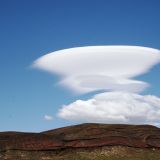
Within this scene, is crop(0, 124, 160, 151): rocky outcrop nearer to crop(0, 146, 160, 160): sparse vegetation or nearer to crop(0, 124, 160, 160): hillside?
crop(0, 124, 160, 160): hillside

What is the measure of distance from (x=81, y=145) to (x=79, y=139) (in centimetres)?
103

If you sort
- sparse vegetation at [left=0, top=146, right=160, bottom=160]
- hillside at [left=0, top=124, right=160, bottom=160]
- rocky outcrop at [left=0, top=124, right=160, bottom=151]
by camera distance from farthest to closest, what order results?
rocky outcrop at [left=0, top=124, right=160, bottom=151], hillside at [left=0, top=124, right=160, bottom=160], sparse vegetation at [left=0, top=146, right=160, bottom=160]

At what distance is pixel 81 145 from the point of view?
7012cm

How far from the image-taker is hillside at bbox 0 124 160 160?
68.2 meters

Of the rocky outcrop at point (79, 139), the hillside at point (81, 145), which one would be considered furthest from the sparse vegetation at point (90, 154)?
the rocky outcrop at point (79, 139)

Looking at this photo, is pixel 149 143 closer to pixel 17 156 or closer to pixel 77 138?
pixel 77 138

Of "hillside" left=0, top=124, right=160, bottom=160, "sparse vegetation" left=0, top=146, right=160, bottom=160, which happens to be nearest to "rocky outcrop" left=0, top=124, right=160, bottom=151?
"hillside" left=0, top=124, right=160, bottom=160

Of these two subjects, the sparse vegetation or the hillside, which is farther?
the hillside

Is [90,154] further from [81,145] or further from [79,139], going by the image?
[79,139]

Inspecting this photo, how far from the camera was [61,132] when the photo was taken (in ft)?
243

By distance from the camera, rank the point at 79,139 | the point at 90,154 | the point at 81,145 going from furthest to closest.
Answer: the point at 79,139 < the point at 81,145 < the point at 90,154

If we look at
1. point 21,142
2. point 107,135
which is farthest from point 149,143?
point 21,142

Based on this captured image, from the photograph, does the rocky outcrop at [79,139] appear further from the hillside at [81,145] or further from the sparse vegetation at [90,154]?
the sparse vegetation at [90,154]

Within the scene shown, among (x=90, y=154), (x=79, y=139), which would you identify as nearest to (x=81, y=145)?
(x=79, y=139)
